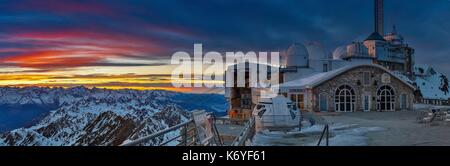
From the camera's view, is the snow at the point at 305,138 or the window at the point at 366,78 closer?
the snow at the point at 305,138

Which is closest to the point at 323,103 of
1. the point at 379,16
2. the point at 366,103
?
the point at 366,103

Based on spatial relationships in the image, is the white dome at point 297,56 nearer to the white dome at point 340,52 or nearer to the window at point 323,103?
the window at point 323,103

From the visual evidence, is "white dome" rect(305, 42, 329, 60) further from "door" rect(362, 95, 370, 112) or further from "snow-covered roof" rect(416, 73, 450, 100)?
"snow-covered roof" rect(416, 73, 450, 100)

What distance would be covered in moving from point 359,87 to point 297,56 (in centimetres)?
1149

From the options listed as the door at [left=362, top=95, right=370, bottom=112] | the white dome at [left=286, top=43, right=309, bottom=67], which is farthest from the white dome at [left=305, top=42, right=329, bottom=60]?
the door at [left=362, top=95, right=370, bottom=112]

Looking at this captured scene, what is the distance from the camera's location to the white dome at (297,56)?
36.5m

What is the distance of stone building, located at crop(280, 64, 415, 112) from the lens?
2470 cm

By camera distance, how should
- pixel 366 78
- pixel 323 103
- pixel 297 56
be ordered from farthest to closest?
pixel 297 56, pixel 366 78, pixel 323 103

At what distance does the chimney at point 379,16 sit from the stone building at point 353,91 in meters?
47.1

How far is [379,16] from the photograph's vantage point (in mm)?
71125

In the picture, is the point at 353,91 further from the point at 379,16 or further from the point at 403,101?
the point at 379,16

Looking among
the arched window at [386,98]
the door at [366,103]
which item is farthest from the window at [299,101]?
the arched window at [386,98]
